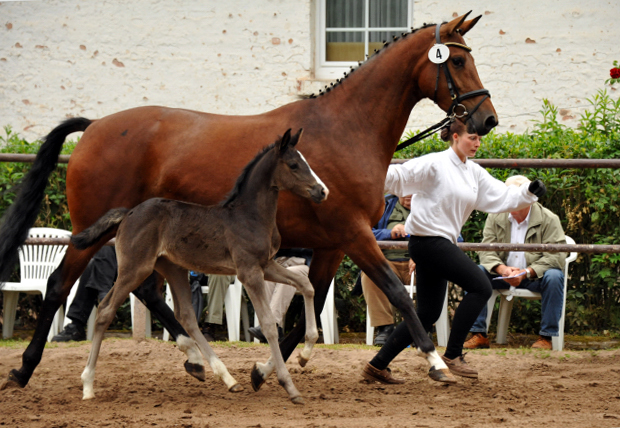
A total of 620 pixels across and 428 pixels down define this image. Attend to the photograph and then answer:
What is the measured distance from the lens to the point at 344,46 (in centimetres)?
922

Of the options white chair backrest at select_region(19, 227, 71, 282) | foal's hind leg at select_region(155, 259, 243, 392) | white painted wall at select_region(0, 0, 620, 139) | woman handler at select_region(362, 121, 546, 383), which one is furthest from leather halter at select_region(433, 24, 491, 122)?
white painted wall at select_region(0, 0, 620, 139)

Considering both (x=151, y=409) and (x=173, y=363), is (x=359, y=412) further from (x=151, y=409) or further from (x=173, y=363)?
(x=173, y=363)

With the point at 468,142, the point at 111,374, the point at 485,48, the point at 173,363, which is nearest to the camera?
the point at 468,142

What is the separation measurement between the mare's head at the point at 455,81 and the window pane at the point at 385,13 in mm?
4828

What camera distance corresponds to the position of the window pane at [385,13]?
30.1 ft

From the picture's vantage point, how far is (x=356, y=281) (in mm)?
6672

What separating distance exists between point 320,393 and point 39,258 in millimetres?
3789

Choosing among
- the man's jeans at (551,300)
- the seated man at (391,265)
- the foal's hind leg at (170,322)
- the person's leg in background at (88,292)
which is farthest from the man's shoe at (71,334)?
the man's jeans at (551,300)

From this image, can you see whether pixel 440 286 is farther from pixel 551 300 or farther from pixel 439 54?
pixel 551 300

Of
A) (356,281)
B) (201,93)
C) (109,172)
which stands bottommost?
(356,281)

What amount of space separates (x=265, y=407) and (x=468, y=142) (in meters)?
2.07

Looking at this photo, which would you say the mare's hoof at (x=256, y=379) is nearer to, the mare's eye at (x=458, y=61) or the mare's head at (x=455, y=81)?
the mare's head at (x=455, y=81)

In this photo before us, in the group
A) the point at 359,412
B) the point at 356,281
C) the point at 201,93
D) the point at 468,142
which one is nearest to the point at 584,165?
the point at 468,142

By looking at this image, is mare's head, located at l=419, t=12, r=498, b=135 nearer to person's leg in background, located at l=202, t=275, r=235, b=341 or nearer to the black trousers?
the black trousers
